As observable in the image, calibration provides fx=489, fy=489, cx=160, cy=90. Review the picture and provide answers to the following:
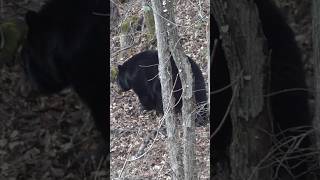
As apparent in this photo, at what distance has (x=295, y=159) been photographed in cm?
205

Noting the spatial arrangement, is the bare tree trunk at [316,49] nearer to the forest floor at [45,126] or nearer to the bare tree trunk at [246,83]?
the forest floor at [45,126]

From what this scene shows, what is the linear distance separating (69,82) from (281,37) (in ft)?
2.94

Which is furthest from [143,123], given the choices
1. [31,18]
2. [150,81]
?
[31,18]

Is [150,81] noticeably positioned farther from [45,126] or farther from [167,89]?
[45,126]

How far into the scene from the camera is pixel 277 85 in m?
2.05

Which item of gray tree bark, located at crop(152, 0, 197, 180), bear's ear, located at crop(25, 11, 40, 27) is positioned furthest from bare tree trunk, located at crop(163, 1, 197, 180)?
Answer: bear's ear, located at crop(25, 11, 40, 27)

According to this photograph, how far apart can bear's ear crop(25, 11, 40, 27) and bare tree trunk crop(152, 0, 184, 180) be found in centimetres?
177

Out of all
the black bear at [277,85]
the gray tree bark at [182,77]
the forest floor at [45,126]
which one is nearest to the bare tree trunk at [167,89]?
the gray tree bark at [182,77]

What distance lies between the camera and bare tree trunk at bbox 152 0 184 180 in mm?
3754

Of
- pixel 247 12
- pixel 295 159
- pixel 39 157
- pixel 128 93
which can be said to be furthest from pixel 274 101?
pixel 128 93

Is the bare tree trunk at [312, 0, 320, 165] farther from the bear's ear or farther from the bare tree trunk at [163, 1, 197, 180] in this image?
the bare tree trunk at [163, 1, 197, 180]

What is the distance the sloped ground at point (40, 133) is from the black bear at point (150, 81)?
134cm

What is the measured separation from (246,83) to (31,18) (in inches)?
36.4

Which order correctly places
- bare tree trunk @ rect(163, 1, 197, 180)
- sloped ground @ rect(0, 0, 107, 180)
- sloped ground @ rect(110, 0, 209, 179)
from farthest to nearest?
bare tree trunk @ rect(163, 1, 197, 180) < sloped ground @ rect(110, 0, 209, 179) < sloped ground @ rect(0, 0, 107, 180)
